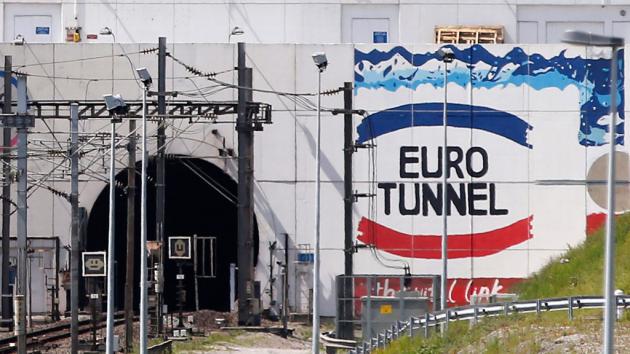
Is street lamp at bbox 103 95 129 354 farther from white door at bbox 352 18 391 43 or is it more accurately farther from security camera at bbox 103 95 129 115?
white door at bbox 352 18 391 43

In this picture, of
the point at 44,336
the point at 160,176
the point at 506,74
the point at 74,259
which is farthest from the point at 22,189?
the point at 506,74

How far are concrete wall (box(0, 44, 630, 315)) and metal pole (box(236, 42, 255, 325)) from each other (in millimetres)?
5090

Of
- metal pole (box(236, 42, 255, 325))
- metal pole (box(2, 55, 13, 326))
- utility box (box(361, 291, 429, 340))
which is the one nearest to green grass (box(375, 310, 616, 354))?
utility box (box(361, 291, 429, 340))

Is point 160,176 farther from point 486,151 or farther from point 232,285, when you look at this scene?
point 486,151

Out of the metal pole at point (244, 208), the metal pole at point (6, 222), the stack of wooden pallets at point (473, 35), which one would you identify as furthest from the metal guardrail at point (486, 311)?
the stack of wooden pallets at point (473, 35)

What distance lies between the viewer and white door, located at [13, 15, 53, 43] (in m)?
77.3

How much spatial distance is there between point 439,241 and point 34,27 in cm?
2233

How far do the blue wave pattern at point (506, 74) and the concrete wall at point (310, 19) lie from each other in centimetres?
515

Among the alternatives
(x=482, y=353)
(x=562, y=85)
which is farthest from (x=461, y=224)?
(x=482, y=353)

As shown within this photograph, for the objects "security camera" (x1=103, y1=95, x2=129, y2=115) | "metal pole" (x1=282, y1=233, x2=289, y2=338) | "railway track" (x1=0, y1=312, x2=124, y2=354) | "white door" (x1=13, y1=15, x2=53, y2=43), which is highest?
"white door" (x1=13, y1=15, x2=53, y2=43)

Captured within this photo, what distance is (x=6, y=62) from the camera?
6356 cm

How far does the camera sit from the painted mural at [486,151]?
69188 mm

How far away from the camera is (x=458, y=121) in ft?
229

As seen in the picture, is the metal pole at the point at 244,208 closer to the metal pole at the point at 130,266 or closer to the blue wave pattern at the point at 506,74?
the blue wave pattern at the point at 506,74
